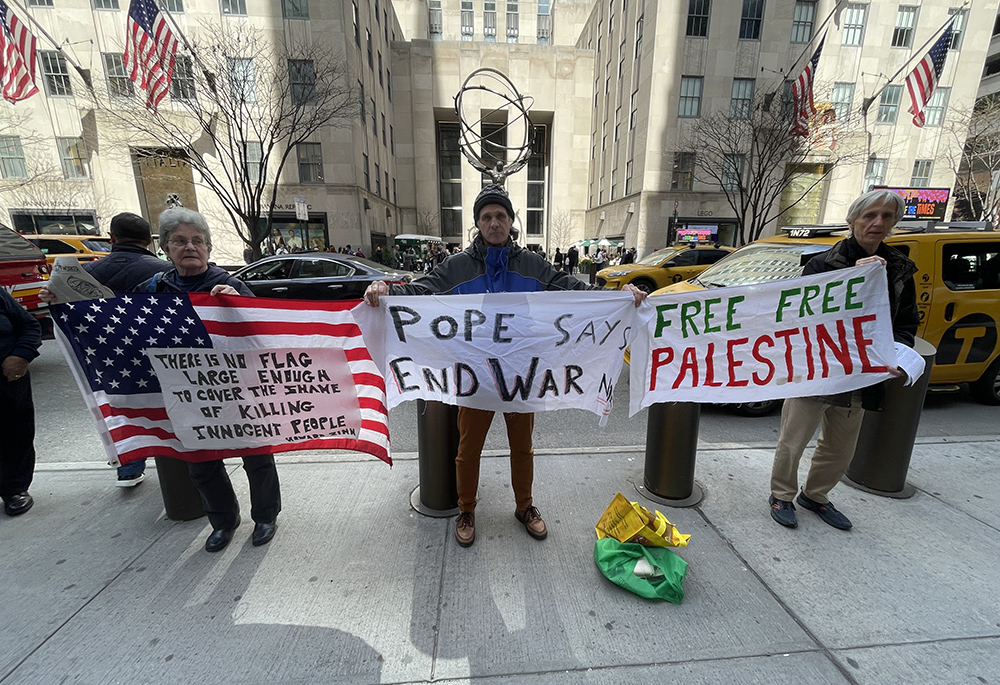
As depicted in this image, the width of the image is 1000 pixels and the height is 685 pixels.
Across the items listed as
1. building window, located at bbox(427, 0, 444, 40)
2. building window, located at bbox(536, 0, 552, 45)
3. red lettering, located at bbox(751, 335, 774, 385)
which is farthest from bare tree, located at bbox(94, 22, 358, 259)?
building window, located at bbox(536, 0, 552, 45)

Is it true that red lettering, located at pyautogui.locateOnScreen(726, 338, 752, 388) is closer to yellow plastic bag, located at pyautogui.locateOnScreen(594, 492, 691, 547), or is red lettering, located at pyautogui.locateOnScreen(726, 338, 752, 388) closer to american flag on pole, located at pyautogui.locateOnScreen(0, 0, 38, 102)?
yellow plastic bag, located at pyautogui.locateOnScreen(594, 492, 691, 547)

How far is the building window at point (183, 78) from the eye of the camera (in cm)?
1509

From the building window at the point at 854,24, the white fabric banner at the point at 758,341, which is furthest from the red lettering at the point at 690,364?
the building window at the point at 854,24

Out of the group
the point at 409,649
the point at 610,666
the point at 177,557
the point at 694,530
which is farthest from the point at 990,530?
the point at 177,557

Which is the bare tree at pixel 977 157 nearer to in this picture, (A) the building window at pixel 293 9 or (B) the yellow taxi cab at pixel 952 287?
(B) the yellow taxi cab at pixel 952 287

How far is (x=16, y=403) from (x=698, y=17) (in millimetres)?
31921

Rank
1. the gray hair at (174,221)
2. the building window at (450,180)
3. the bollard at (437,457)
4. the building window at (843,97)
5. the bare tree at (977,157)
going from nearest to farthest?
the gray hair at (174,221) → the bollard at (437,457) → the bare tree at (977,157) → the building window at (843,97) → the building window at (450,180)

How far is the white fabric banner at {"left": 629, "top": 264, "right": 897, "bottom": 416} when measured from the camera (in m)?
2.68

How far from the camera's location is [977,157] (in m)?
24.1

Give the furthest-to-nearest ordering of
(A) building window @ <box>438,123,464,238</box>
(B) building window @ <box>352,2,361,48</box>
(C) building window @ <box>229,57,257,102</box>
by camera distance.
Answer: (A) building window @ <box>438,123,464,238</box>
(B) building window @ <box>352,2,361,48</box>
(C) building window @ <box>229,57,257,102</box>

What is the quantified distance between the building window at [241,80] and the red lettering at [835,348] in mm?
17409

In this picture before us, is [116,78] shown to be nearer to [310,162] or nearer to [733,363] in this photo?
[310,162]

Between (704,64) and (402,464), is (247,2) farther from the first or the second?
(402,464)

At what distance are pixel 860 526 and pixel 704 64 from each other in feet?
95.4
